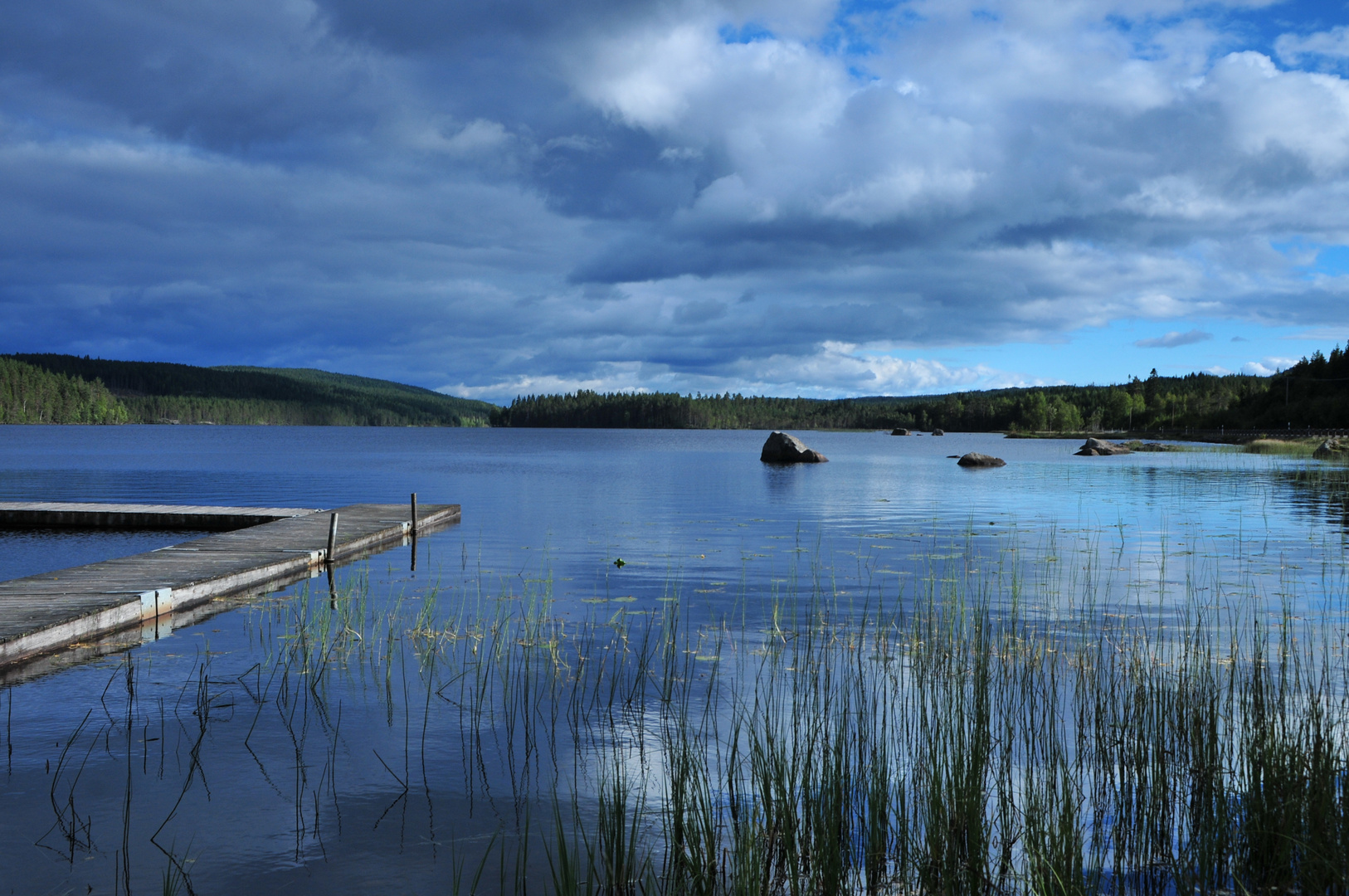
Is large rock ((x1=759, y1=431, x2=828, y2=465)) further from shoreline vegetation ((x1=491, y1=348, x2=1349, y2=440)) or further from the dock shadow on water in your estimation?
shoreline vegetation ((x1=491, y1=348, x2=1349, y2=440))

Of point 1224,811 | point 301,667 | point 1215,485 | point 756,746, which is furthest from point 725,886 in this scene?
point 1215,485

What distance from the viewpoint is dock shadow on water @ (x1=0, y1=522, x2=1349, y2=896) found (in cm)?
491

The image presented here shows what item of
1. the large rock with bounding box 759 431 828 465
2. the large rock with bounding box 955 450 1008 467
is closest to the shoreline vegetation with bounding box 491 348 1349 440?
the large rock with bounding box 955 450 1008 467

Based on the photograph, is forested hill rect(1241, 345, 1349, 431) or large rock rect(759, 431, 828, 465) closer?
large rock rect(759, 431, 828, 465)

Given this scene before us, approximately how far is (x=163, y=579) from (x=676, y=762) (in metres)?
10.8

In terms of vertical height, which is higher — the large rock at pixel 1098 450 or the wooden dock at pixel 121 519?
the large rock at pixel 1098 450

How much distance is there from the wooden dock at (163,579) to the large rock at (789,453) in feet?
123

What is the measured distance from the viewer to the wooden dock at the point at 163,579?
10453 mm

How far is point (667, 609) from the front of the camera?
42.4 ft

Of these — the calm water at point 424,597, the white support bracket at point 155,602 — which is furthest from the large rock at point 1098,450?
the white support bracket at point 155,602

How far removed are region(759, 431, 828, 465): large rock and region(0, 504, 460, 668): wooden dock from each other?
123 feet

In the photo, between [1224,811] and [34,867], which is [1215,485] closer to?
[1224,811]

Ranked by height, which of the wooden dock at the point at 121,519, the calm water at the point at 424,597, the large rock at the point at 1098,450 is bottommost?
the calm water at the point at 424,597

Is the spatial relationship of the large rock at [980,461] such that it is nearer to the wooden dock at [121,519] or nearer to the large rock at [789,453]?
the large rock at [789,453]
